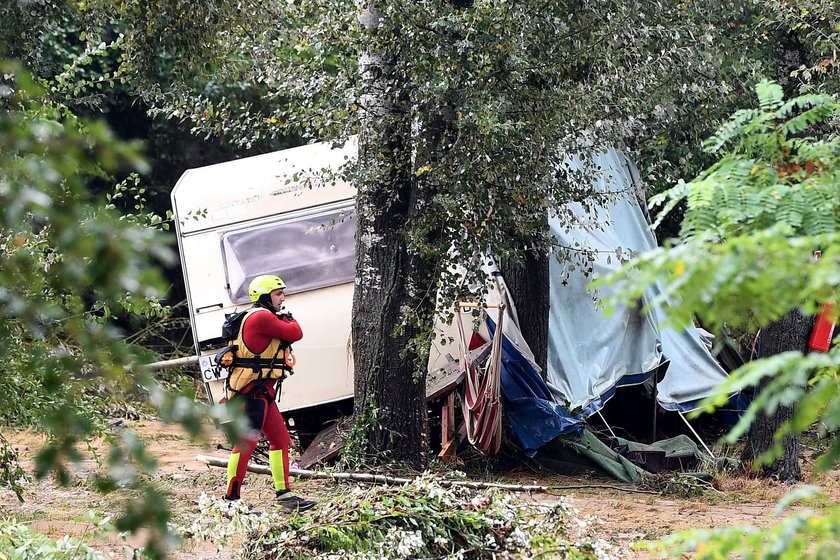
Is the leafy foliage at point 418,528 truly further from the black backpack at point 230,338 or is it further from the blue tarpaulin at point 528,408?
the blue tarpaulin at point 528,408

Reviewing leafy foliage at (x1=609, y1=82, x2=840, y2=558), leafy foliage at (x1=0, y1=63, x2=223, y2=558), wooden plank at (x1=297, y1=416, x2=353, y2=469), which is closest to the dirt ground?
wooden plank at (x1=297, y1=416, x2=353, y2=469)

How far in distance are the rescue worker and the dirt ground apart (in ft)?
1.26

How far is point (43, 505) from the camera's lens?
8016 millimetres

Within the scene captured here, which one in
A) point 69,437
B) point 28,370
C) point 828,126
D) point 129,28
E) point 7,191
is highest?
point 129,28

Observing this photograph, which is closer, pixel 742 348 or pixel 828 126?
pixel 828 126

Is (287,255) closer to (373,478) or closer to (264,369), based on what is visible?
(264,369)

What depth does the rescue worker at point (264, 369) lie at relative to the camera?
7609 millimetres

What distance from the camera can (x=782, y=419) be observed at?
9.35 m

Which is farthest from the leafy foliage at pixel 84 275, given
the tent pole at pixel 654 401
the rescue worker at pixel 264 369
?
the tent pole at pixel 654 401

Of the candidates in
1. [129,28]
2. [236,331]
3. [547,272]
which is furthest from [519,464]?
[129,28]

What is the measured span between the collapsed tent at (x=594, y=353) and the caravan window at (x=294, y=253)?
1463 millimetres

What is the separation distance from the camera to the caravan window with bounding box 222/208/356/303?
9.80m

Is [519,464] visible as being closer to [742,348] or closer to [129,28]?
[742,348]

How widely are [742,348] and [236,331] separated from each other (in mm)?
6710
